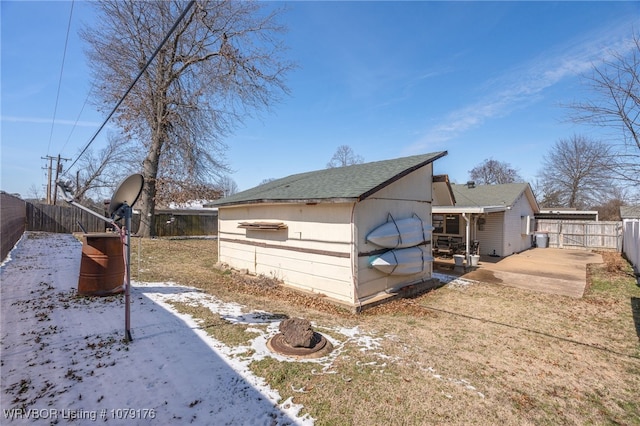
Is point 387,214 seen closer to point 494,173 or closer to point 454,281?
point 454,281

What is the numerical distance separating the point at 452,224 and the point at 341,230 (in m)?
11.7

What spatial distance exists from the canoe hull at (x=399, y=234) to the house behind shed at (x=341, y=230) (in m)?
0.14

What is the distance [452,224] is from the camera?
15992 mm

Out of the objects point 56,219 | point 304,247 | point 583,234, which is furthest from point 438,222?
point 56,219

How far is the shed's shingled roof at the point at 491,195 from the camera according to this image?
1466 cm

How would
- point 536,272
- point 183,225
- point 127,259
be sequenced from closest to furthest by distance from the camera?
point 127,259 → point 536,272 → point 183,225

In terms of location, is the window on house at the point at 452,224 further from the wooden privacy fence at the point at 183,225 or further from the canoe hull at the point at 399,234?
the wooden privacy fence at the point at 183,225

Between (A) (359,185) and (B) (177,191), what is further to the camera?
(B) (177,191)

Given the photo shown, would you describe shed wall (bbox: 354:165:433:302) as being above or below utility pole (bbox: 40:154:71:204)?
below

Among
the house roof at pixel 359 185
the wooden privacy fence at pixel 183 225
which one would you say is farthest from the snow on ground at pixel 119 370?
the wooden privacy fence at pixel 183 225

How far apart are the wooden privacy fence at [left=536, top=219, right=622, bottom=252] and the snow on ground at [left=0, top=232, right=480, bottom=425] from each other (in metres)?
20.7

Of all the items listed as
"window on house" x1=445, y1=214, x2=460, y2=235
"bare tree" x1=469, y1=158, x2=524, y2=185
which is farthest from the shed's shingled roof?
"bare tree" x1=469, y1=158, x2=524, y2=185

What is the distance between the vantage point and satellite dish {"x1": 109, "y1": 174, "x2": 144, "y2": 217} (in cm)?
438

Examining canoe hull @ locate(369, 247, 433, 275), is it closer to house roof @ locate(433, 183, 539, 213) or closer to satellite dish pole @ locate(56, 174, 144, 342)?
satellite dish pole @ locate(56, 174, 144, 342)
